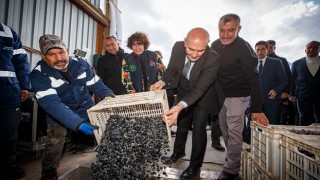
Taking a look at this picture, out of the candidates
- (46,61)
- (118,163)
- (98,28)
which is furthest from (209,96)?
(98,28)

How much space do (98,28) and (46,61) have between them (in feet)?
16.4

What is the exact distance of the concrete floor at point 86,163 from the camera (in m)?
2.91

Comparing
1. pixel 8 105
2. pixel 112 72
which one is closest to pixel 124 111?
pixel 8 105

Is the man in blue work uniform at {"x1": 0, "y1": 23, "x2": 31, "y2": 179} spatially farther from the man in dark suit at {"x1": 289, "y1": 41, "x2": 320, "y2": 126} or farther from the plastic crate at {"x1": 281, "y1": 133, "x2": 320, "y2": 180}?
the man in dark suit at {"x1": 289, "y1": 41, "x2": 320, "y2": 126}

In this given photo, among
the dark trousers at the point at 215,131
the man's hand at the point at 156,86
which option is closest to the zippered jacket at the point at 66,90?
the man's hand at the point at 156,86

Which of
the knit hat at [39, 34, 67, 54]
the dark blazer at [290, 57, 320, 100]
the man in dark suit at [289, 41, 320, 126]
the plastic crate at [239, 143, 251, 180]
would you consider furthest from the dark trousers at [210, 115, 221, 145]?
the knit hat at [39, 34, 67, 54]

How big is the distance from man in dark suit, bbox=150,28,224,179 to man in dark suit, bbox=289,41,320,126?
2.66 m

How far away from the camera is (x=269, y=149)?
2.03m

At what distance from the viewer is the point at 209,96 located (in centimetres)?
275

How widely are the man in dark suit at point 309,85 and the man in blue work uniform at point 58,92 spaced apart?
12.9 feet

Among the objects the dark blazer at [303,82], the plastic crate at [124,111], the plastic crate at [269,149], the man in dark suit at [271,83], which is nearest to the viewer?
the plastic crate at [269,149]

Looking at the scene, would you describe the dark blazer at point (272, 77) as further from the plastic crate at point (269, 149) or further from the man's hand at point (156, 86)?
the man's hand at point (156, 86)

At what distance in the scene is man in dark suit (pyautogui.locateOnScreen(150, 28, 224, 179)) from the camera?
2498mm

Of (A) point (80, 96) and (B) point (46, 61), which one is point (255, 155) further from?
(B) point (46, 61)
